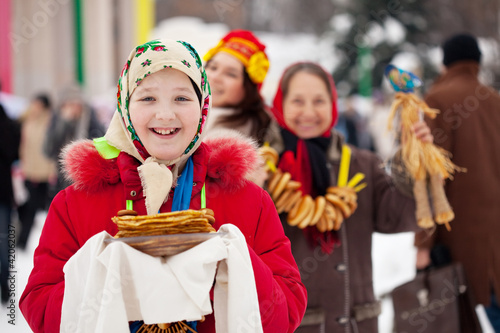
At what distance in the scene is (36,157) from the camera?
350 inches

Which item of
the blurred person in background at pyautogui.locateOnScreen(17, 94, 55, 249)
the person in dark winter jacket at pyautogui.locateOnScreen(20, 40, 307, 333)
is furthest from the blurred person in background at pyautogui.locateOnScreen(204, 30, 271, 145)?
the blurred person in background at pyautogui.locateOnScreen(17, 94, 55, 249)

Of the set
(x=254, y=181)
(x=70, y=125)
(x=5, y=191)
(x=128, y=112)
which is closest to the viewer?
(x=128, y=112)

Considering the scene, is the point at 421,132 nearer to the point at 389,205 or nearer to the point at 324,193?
the point at 389,205

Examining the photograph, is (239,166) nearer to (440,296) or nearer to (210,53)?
(210,53)

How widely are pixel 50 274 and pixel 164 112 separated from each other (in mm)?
554

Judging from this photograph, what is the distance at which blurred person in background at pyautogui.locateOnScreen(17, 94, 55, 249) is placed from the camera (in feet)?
27.7

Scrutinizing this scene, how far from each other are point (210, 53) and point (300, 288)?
201 centimetres

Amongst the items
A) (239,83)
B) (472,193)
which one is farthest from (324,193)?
(472,193)

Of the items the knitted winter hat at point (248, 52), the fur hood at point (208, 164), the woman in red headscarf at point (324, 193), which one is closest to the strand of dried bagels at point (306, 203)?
the woman in red headscarf at point (324, 193)

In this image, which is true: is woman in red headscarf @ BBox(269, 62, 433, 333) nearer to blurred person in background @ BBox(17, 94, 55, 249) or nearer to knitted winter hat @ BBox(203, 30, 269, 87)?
knitted winter hat @ BBox(203, 30, 269, 87)

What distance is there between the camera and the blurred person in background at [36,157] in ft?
27.7

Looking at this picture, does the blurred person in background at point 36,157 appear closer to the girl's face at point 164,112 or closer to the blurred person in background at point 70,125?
the blurred person in background at point 70,125

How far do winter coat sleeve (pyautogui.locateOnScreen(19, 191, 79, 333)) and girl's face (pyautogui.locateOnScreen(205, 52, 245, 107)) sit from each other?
164 centimetres

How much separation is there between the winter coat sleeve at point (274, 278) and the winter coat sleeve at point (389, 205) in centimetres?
128
